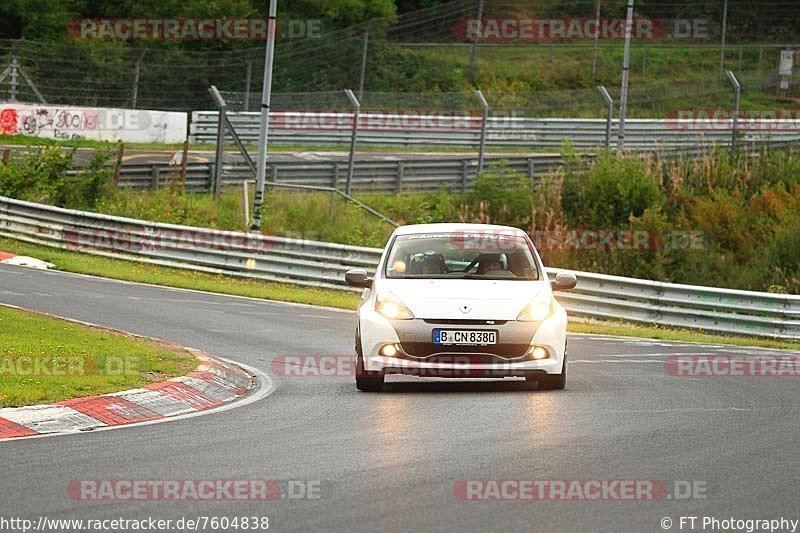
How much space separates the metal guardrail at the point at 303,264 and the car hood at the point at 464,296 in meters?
9.21

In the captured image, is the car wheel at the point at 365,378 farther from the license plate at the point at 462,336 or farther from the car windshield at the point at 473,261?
the car windshield at the point at 473,261

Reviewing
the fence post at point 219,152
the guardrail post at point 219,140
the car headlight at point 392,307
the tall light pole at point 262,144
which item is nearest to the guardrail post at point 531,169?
the guardrail post at point 219,140

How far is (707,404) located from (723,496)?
15.1 feet

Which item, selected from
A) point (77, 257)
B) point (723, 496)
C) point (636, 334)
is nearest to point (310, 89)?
point (77, 257)

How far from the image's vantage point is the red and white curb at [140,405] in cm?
1063

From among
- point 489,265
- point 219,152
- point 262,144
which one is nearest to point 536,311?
point 489,265

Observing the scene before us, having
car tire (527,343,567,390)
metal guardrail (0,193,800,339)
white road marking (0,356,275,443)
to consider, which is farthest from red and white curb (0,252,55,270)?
car tire (527,343,567,390)

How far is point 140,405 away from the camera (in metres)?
11.8

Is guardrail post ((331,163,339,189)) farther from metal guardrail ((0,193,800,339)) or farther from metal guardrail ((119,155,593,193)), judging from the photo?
metal guardrail ((0,193,800,339))

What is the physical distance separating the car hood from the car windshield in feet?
0.88

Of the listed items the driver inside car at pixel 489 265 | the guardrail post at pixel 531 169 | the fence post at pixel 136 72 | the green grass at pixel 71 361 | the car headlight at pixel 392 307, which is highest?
the fence post at pixel 136 72

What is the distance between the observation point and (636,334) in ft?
75.8

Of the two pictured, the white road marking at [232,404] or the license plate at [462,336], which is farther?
the license plate at [462,336]

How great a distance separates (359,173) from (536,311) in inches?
1028
